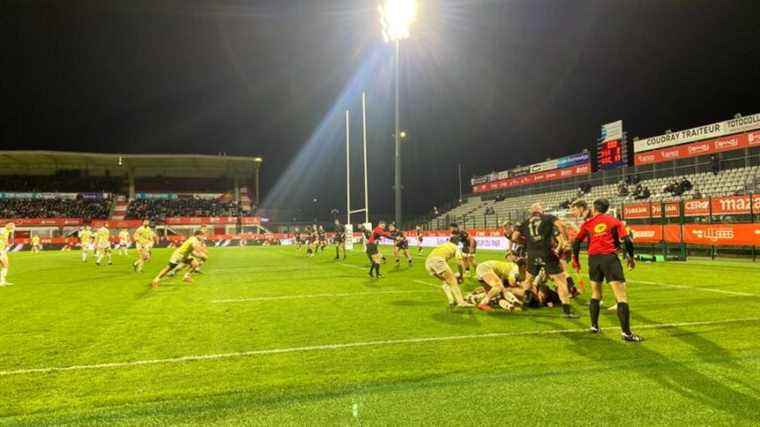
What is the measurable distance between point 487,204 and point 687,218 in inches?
1407

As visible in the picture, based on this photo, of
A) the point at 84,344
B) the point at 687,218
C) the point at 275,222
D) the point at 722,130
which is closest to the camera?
the point at 84,344

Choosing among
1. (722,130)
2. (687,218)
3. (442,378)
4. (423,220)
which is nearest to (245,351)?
(442,378)

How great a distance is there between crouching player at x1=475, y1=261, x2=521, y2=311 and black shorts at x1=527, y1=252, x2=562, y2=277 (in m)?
0.68

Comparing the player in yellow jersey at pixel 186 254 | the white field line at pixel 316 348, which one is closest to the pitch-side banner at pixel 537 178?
the player in yellow jersey at pixel 186 254

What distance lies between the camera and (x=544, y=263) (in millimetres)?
8859

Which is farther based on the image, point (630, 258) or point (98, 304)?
point (98, 304)

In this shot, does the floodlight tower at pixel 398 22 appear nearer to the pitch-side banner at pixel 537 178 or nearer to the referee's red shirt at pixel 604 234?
the referee's red shirt at pixel 604 234

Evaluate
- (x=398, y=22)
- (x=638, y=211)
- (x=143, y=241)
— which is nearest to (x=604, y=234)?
(x=143, y=241)

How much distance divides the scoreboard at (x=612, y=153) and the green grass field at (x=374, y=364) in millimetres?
36815

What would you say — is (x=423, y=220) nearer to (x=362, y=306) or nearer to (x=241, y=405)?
(x=362, y=306)

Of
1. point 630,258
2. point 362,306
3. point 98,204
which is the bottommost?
point 362,306

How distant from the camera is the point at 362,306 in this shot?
410 inches

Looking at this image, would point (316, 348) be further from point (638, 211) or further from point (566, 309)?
point (638, 211)

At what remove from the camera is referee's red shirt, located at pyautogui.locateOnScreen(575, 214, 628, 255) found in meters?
7.04
